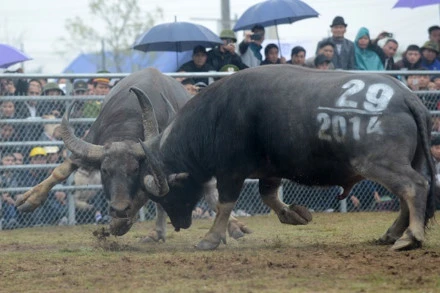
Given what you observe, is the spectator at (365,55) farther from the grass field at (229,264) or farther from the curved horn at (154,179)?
the curved horn at (154,179)

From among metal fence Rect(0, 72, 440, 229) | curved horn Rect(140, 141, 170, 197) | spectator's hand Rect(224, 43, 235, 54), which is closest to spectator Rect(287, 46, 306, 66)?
spectator's hand Rect(224, 43, 235, 54)

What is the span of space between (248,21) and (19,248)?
5925mm

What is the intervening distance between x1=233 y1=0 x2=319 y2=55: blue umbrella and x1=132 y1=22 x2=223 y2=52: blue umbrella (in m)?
0.69

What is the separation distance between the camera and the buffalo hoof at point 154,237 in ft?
33.6

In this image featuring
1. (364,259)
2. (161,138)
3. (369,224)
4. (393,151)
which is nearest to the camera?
(364,259)

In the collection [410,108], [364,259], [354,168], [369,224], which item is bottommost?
[369,224]

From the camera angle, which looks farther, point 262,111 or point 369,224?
point 369,224

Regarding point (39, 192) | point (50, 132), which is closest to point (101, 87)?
point (50, 132)

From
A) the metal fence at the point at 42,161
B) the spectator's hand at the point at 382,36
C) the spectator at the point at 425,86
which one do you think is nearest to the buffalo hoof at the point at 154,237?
the metal fence at the point at 42,161

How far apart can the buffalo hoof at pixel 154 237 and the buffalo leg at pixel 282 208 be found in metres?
1.42

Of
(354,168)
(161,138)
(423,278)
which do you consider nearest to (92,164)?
(161,138)

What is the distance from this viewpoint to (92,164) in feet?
32.2

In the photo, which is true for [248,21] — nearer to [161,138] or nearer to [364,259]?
[161,138]

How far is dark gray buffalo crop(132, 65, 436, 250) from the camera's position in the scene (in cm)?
812
